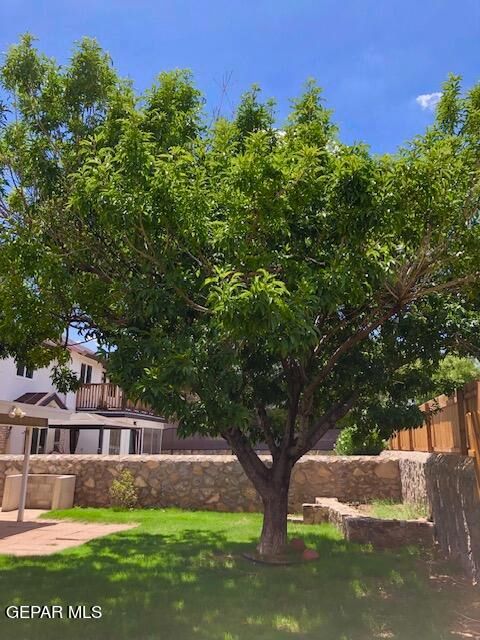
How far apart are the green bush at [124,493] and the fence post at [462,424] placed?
9161 mm

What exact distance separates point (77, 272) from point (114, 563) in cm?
404

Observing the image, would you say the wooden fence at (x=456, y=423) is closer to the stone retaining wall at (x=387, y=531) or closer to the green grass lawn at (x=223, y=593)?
the stone retaining wall at (x=387, y=531)

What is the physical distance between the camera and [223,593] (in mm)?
6543

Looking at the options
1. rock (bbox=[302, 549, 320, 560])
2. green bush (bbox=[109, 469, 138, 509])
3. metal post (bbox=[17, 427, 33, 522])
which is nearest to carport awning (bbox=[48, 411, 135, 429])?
green bush (bbox=[109, 469, 138, 509])

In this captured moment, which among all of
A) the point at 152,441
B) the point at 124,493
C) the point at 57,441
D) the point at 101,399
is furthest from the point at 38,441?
the point at 124,493

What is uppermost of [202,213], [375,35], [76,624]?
[375,35]

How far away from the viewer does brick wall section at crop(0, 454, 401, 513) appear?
1406 cm

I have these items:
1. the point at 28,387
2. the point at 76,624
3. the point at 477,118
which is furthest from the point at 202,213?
the point at 28,387

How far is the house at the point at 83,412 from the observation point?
71.1ft

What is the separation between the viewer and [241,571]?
25.2 feet

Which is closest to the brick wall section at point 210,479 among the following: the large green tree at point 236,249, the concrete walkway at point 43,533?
the concrete walkway at point 43,533

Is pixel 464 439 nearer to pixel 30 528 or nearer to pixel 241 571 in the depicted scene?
pixel 241 571

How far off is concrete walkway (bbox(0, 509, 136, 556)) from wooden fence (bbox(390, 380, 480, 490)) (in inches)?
241

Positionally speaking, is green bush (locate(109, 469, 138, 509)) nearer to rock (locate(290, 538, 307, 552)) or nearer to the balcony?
rock (locate(290, 538, 307, 552))
